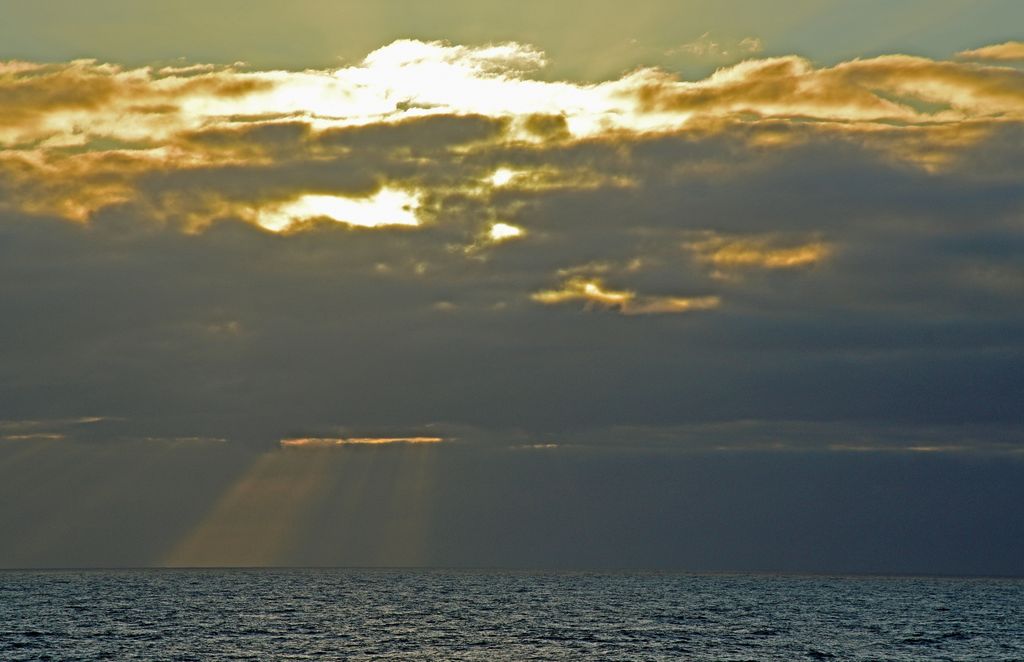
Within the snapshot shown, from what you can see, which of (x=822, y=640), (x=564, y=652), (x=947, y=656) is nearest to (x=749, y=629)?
(x=822, y=640)

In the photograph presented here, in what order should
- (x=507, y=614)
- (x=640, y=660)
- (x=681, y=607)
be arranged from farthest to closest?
(x=681, y=607) < (x=507, y=614) < (x=640, y=660)

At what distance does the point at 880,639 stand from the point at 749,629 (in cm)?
1670

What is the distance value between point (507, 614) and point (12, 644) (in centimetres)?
7097

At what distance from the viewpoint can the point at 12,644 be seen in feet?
368

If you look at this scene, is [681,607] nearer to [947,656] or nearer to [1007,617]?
[1007,617]

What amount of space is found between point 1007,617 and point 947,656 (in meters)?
78.7

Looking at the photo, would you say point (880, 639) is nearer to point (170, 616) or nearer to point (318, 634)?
point (318, 634)

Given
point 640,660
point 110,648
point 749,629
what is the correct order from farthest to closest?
1. point 749,629
2. point 110,648
3. point 640,660

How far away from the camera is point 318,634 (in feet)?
409

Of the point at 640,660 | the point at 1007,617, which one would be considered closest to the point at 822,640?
the point at 640,660

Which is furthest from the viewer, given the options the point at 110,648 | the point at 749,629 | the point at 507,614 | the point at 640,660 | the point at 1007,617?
the point at 1007,617

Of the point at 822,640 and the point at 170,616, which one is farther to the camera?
the point at 170,616

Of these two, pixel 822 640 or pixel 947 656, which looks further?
pixel 822 640

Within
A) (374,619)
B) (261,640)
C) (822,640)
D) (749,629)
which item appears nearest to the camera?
(261,640)
